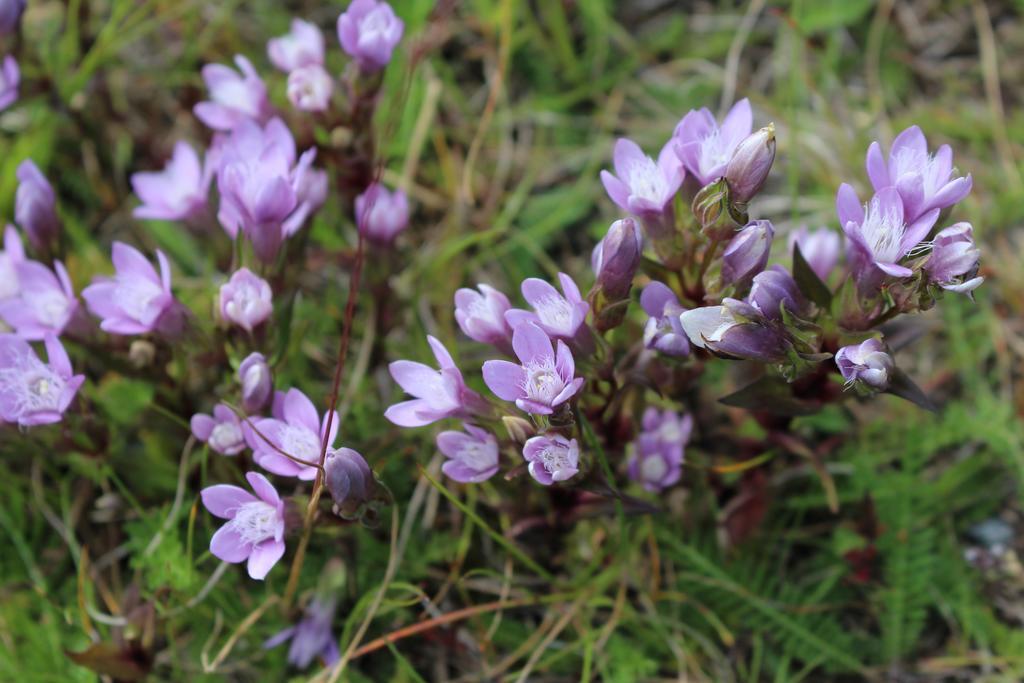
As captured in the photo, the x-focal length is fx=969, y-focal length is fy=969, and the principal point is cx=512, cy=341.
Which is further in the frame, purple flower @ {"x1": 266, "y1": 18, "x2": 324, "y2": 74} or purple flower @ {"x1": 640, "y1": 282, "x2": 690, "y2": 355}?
purple flower @ {"x1": 266, "y1": 18, "x2": 324, "y2": 74}

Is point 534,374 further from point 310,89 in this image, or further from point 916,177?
point 310,89

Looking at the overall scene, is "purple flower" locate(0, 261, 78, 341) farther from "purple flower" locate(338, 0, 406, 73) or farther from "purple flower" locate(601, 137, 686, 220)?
"purple flower" locate(601, 137, 686, 220)

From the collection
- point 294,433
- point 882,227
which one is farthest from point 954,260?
point 294,433

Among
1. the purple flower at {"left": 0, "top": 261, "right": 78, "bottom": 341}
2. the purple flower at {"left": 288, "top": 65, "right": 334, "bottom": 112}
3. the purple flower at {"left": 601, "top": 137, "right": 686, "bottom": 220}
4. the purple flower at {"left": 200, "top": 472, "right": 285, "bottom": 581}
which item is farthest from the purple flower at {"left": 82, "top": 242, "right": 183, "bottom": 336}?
the purple flower at {"left": 601, "top": 137, "right": 686, "bottom": 220}

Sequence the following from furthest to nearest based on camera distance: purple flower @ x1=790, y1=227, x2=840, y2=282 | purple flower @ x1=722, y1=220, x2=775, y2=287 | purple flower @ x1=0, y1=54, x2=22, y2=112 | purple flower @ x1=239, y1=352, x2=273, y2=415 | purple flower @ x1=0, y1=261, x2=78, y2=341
Result: purple flower @ x1=0, y1=54, x2=22, y2=112, purple flower @ x1=790, y1=227, x2=840, y2=282, purple flower @ x1=0, y1=261, x2=78, y2=341, purple flower @ x1=239, y1=352, x2=273, y2=415, purple flower @ x1=722, y1=220, x2=775, y2=287

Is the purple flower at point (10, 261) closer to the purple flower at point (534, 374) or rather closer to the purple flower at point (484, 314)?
the purple flower at point (484, 314)

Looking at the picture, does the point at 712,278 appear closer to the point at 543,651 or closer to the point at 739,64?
the point at 543,651
